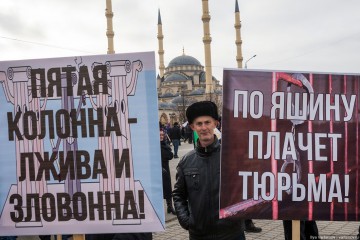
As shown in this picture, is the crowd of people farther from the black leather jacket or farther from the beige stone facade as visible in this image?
the beige stone facade

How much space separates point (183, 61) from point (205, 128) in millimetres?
81582

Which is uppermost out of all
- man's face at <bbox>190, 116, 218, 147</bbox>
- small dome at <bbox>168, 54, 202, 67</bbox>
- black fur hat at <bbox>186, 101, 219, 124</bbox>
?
small dome at <bbox>168, 54, 202, 67</bbox>

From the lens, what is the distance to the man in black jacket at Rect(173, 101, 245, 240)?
2711mm

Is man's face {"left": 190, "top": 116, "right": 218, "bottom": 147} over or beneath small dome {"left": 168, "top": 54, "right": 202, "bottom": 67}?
beneath

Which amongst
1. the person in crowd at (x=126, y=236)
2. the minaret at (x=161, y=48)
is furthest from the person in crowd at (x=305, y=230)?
the minaret at (x=161, y=48)

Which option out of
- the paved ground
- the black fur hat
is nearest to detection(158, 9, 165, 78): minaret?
the paved ground

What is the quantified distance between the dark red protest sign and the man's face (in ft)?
0.58

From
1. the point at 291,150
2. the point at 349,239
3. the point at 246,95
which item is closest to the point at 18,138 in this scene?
the point at 246,95

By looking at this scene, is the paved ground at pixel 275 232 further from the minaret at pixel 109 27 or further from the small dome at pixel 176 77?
the small dome at pixel 176 77

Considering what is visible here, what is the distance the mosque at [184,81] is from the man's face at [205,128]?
45876 millimetres

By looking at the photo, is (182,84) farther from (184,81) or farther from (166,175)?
(166,175)

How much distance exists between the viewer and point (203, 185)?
2734mm

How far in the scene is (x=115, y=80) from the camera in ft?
8.50

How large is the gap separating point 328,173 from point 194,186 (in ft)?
2.86
